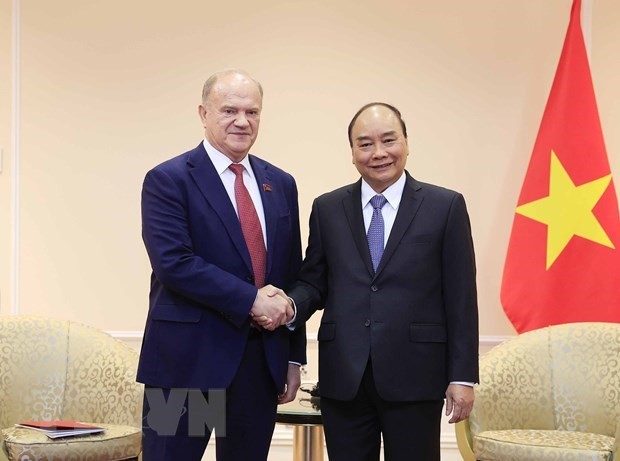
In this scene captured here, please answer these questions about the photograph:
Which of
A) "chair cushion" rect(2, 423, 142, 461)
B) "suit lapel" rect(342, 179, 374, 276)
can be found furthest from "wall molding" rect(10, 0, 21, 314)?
"suit lapel" rect(342, 179, 374, 276)

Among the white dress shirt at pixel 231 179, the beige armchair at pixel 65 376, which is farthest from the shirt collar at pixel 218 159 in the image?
the beige armchair at pixel 65 376

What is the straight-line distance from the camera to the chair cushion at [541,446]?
3.50m

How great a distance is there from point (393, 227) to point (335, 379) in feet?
1.77

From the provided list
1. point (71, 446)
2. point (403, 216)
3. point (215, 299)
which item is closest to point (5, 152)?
point (71, 446)

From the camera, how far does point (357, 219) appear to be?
3.01 metres

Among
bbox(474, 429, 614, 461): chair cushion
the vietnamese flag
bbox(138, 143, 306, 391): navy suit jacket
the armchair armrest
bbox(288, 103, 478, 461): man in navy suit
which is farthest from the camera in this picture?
the vietnamese flag

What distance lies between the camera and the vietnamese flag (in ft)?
15.2

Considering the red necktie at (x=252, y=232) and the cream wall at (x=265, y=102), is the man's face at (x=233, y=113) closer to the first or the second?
the red necktie at (x=252, y=232)

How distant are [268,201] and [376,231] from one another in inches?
15.0

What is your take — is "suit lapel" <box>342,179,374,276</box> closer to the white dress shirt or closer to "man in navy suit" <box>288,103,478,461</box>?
"man in navy suit" <box>288,103,478,461</box>

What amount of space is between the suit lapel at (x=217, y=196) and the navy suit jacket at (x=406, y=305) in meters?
0.26

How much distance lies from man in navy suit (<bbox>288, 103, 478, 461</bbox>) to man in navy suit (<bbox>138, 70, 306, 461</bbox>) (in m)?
0.19

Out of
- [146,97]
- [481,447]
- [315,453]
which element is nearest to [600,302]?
[481,447]

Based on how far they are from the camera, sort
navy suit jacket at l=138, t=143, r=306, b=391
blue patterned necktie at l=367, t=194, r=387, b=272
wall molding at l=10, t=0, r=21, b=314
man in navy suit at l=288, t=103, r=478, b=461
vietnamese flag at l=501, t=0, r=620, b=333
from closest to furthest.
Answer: navy suit jacket at l=138, t=143, r=306, b=391
man in navy suit at l=288, t=103, r=478, b=461
blue patterned necktie at l=367, t=194, r=387, b=272
vietnamese flag at l=501, t=0, r=620, b=333
wall molding at l=10, t=0, r=21, b=314
